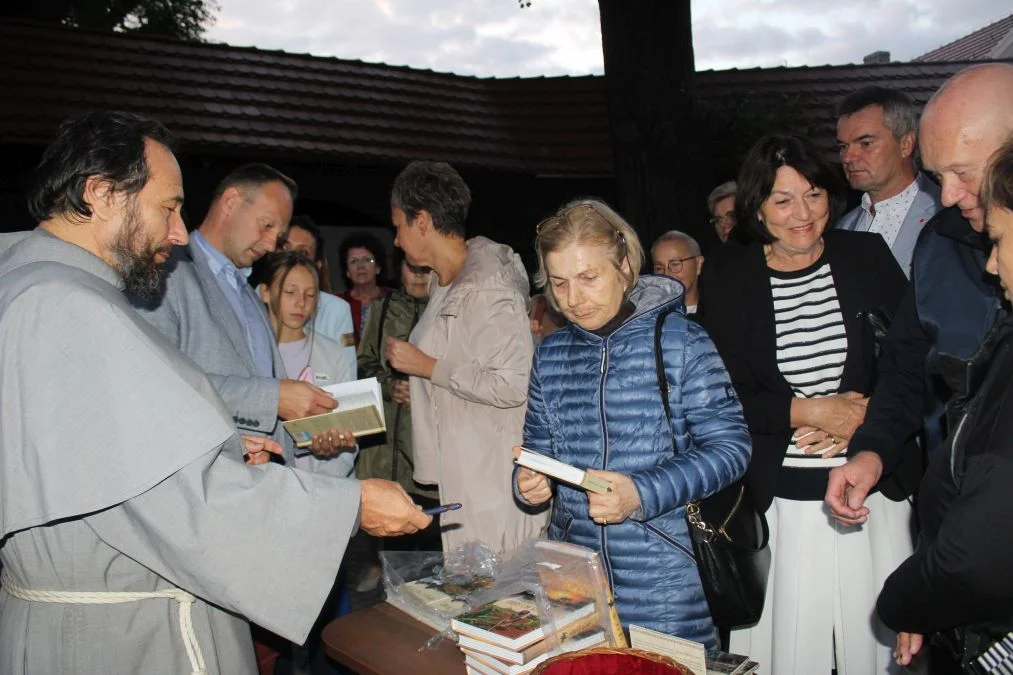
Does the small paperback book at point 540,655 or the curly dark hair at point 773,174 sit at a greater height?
the curly dark hair at point 773,174

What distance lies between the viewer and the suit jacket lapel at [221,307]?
10.5 ft

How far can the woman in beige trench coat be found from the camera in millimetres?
3672

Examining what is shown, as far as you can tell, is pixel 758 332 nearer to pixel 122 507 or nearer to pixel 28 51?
pixel 122 507

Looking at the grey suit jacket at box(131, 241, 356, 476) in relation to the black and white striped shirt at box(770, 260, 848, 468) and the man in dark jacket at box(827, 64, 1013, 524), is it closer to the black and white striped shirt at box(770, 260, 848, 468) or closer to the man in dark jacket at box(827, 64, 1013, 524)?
the black and white striped shirt at box(770, 260, 848, 468)

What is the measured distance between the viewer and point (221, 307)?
324cm

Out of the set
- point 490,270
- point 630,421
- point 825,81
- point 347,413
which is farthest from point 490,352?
point 825,81

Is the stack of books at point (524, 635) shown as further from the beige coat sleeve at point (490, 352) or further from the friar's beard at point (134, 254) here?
the beige coat sleeve at point (490, 352)

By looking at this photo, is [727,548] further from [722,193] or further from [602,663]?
[722,193]

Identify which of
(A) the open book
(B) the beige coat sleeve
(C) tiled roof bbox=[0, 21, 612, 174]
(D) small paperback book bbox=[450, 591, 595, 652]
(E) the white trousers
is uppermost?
(C) tiled roof bbox=[0, 21, 612, 174]

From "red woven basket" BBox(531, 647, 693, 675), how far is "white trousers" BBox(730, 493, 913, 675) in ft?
4.34

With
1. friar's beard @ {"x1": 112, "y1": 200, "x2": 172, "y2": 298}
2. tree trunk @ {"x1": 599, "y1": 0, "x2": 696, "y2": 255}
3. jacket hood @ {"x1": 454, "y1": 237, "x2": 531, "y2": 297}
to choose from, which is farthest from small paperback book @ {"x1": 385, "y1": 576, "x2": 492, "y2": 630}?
tree trunk @ {"x1": 599, "y1": 0, "x2": 696, "y2": 255}

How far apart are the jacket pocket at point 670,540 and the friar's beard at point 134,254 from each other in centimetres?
157

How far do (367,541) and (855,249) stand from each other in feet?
15.6

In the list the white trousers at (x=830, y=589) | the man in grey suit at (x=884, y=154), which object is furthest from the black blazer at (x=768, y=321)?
the man in grey suit at (x=884, y=154)
